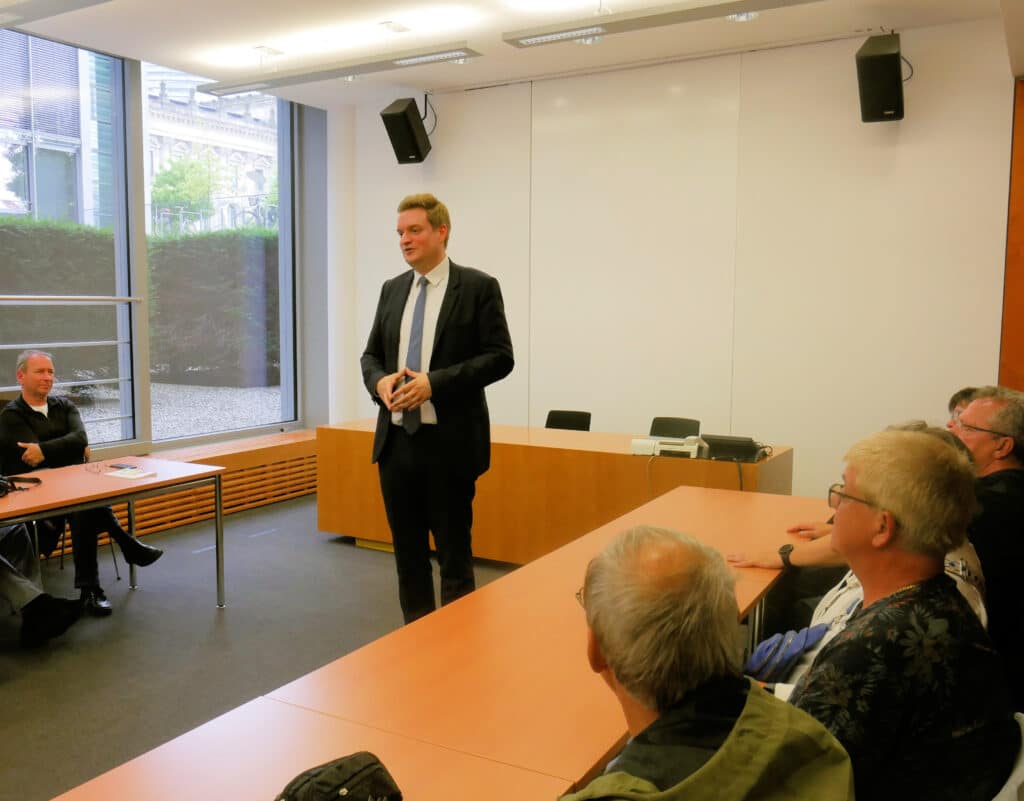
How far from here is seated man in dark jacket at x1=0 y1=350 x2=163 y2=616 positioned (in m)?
4.43

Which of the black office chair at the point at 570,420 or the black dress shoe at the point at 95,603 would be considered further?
the black office chair at the point at 570,420

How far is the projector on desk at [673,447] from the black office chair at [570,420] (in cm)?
108

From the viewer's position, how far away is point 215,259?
287 inches

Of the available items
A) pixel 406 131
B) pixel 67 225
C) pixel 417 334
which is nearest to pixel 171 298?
pixel 67 225

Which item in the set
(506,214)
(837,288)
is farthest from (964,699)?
(506,214)

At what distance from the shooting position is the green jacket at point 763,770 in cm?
99

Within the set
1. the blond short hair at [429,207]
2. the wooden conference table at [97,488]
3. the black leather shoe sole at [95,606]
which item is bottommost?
the black leather shoe sole at [95,606]

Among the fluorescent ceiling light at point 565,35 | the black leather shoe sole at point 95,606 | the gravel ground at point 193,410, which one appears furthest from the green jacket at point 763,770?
the gravel ground at point 193,410

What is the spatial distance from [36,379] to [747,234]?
14.7ft

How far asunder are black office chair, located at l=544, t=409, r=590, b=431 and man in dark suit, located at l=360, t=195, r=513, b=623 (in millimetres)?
2673

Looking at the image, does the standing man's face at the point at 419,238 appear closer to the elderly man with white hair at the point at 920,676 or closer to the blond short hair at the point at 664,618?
the elderly man with white hair at the point at 920,676

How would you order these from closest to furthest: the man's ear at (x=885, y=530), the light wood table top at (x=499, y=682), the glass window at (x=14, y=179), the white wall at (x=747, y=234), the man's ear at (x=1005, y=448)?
the light wood table top at (x=499, y=682)
the man's ear at (x=885, y=530)
the man's ear at (x=1005, y=448)
the white wall at (x=747, y=234)
the glass window at (x=14, y=179)

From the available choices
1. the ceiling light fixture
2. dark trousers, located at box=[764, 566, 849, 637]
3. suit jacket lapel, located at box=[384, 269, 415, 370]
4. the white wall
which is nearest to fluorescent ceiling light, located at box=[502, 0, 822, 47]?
the ceiling light fixture

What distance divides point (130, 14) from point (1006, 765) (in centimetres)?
563
